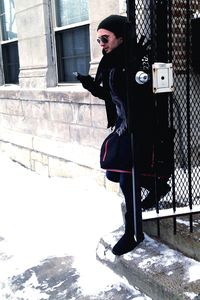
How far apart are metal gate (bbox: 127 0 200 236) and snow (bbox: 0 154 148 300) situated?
0.75 meters

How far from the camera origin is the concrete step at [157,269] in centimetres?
257

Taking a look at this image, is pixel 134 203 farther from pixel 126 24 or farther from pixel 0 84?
pixel 0 84

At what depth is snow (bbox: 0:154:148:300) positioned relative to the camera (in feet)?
10.5

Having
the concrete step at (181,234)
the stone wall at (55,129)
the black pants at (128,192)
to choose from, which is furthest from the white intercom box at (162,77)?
the stone wall at (55,129)

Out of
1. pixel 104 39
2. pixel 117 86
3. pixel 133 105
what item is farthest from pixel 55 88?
pixel 133 105

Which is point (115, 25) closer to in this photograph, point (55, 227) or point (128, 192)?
point (128, 192)

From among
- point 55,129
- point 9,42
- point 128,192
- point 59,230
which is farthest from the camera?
point 9,42

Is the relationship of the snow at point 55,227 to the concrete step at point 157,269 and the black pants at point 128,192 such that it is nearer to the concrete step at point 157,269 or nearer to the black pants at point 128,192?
the concrete step at point 157,269

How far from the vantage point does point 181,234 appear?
2920 mm

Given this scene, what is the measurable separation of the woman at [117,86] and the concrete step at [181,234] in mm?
277

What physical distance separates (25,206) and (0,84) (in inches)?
145

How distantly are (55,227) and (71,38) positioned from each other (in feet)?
9.72

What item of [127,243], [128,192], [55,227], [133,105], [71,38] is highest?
[71,38]

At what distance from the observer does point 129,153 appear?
9.22 feet
